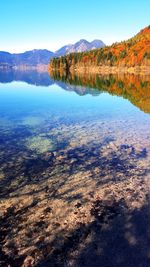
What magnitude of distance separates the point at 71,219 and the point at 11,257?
3.65 metres

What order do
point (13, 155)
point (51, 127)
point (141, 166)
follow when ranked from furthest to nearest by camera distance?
point (51, 127), point (13, 155), point (141, 166)

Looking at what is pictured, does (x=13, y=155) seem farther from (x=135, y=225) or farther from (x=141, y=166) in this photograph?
(x=135, y=225)

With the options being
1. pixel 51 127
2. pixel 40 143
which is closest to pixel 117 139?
pixel 40 143

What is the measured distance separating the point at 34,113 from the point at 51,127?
12.2 m

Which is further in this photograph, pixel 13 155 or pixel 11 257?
pixel 13 155

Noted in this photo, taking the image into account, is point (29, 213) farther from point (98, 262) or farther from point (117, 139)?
point (117, 139)

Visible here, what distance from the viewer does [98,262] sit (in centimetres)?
1134

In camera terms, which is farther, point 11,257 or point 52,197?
point 52,197

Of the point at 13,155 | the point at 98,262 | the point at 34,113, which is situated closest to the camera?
the point at 98,262

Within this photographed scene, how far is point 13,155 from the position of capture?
79.0 ft

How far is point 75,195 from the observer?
17.0 meters

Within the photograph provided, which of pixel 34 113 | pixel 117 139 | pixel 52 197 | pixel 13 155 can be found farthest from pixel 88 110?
pixel 52 197

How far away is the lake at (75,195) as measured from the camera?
39.6ft

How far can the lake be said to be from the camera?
39.6 ft
